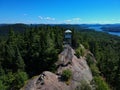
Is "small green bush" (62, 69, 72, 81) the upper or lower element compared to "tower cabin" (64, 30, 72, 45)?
lower

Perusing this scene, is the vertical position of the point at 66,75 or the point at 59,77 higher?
the point at 66,75

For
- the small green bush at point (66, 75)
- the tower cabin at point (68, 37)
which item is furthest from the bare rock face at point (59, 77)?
the tower cabin at point (68, 37)

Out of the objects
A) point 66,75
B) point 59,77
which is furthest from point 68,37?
point 66,75

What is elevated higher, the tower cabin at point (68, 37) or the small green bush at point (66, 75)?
the tower cabin at point (68, 37)

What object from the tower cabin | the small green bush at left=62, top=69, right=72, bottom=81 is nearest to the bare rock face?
the small green bush at left=62, top=69, right=72, bottom=81

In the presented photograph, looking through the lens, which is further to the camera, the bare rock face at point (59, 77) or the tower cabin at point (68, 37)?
the tower cabin at point (68, 37)

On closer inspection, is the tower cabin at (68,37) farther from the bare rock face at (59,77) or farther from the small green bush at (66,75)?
the small green bush at (66,75)

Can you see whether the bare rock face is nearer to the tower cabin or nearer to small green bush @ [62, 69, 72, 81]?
small green bush @ [62, 69, 72, 81]

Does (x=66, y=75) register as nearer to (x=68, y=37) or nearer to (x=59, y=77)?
(x=59, y=77)

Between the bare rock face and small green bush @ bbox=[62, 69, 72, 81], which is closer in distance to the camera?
the bare rock face
